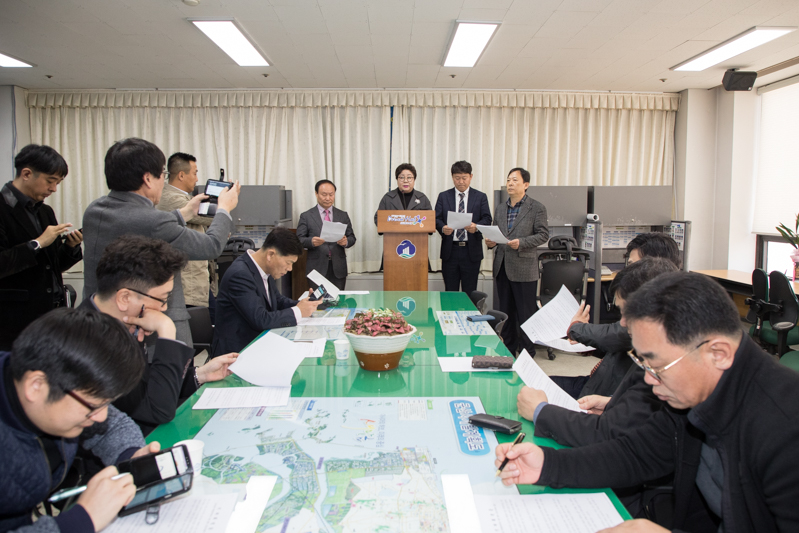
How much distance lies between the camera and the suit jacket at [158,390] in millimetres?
1330

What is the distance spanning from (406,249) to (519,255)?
1.03 meters

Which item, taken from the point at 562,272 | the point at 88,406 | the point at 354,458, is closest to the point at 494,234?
the point at 562,272

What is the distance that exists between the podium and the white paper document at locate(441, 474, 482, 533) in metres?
3.11

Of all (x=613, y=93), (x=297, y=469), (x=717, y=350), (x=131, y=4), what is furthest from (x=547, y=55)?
(x=297, y=469)

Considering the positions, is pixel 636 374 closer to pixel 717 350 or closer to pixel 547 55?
pixel 717 350

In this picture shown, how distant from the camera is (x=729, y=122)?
5.41 metres

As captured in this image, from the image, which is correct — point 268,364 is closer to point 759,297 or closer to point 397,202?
point 397,202

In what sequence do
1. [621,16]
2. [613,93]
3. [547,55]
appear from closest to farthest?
[621,16] → [547,55] → [613,93]

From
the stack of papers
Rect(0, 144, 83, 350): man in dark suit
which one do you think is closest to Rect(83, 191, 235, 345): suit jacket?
Rect(0, 144, 83, 350): man in dark suit

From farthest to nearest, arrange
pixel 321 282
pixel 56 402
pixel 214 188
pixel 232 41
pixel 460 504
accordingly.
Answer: pixel 232 41, pixel 321 282, pixel 214 188, pixel 460 504, pixel 56 402

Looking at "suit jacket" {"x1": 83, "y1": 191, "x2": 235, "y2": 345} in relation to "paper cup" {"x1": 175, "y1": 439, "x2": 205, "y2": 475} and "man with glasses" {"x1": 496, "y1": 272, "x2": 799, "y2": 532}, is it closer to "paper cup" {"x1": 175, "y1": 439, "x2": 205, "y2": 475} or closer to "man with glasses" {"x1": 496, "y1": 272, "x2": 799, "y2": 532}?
"paper cup" {"x1": 175, "y1": 439, "x2": 205, "y2": 475}

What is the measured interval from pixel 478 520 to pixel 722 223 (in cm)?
604

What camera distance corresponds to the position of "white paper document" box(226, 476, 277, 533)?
91cm

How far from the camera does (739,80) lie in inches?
189
